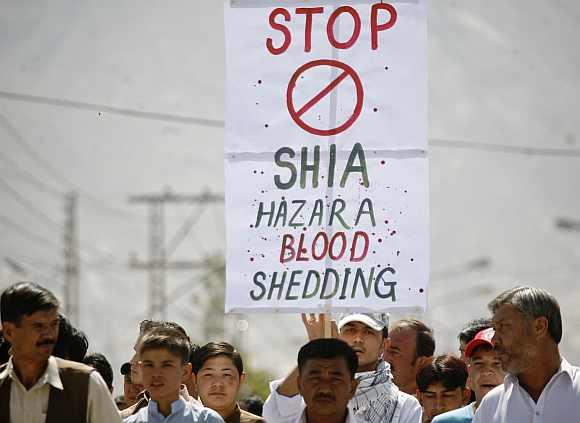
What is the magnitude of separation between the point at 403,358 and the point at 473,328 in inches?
25.4

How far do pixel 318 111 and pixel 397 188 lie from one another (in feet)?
2.09

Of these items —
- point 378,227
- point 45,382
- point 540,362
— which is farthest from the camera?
point 378,227

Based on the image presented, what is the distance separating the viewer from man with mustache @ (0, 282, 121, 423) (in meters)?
6.01

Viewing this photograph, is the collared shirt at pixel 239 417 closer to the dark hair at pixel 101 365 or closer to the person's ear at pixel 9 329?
the dark hair at pixel 101 365

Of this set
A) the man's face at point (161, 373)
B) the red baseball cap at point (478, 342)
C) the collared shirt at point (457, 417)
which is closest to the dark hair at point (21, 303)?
the man's face at point (161, 373)

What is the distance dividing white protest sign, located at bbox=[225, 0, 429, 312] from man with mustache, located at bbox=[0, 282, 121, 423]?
1586 mm

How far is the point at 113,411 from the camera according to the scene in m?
6.05

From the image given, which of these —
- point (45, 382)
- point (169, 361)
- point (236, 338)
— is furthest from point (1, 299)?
point (236, 338)

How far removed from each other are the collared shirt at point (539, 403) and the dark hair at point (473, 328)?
1.95m

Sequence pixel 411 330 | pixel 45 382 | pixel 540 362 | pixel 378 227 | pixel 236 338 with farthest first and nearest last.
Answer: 1. pixel 236 338
2. pixel 411 330
3. pixel 378 227
4. pixel 540 362
5. pixel 45 382

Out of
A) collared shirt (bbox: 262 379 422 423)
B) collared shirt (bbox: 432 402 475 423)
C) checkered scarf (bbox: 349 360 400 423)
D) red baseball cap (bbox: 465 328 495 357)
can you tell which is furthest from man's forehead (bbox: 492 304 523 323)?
checkered scarf (bbox: 349 360 400 423)

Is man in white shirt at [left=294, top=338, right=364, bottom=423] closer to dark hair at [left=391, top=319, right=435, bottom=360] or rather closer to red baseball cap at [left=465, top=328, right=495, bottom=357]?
red baseball cap at [left=465, top=328, right=495, bottom=357]

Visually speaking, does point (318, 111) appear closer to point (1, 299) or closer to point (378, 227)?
point (378, 227)

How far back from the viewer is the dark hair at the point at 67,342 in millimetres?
6797
